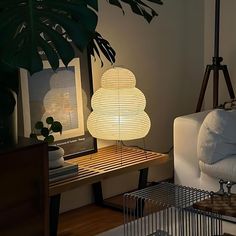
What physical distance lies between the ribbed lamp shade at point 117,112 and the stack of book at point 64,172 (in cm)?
38

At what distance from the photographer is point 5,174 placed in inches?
98.7

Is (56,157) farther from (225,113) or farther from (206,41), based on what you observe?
(206,41)

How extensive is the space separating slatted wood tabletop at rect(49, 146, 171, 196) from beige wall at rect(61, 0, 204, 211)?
1.01ft

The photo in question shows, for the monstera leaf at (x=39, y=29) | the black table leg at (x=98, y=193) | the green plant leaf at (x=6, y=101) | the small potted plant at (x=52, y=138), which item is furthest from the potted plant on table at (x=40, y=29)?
the black table leg at (x=98, y=193)

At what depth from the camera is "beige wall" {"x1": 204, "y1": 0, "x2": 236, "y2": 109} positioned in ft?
14.5

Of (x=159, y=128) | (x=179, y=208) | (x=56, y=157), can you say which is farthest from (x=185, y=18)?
(x=179, y=208)

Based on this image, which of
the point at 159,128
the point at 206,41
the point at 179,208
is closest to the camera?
the point at 179,208

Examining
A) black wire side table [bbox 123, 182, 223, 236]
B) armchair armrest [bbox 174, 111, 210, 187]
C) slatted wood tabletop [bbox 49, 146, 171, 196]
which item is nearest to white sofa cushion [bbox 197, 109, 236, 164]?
armchair armrest [bbox 174, 111, 210, 187]

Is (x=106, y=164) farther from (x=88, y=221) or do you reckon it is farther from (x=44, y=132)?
(x=44, y=132)

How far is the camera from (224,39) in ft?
14.7

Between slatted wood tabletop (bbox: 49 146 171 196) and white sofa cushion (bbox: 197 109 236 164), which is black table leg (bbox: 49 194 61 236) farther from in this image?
white sofa cushion (bbox: 197 109 236 164)

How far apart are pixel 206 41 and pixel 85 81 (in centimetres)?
144

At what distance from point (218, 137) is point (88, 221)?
0.96m

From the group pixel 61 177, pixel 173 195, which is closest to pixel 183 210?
pixel 173 195
